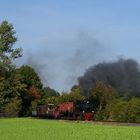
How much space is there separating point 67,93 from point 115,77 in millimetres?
35922

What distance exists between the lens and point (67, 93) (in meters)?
87.5

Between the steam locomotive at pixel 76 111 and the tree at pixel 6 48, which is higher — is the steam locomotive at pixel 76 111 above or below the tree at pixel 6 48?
below

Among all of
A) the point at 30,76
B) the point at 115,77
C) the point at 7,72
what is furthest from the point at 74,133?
the point at 30,76

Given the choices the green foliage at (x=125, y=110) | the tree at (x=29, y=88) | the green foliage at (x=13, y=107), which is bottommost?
the green foliage at (x=125, y=110)

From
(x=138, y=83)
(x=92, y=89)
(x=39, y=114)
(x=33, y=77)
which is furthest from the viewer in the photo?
(x=33, y=77)

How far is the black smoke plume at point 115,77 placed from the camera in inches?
1923

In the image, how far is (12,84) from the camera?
284ft

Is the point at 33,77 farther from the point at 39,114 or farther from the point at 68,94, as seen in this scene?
the point at 39,114

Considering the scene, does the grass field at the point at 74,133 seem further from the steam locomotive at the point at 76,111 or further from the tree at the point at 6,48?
the tree at the point at 6,48

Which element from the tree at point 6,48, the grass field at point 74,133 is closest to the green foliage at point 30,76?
the tree at point 6,48

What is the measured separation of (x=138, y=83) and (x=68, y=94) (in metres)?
39.2

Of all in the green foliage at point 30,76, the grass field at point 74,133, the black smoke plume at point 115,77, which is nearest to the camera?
the grass field at point 74,133

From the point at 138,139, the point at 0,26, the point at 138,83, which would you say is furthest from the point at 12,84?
the point at 138,139

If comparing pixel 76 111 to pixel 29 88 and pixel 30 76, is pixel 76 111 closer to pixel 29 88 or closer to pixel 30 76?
pixel 29 88
